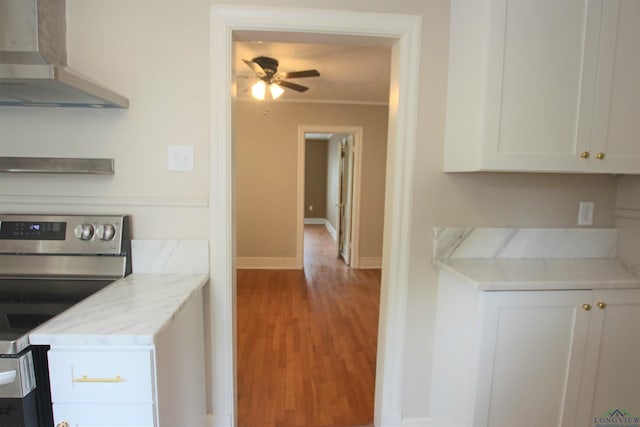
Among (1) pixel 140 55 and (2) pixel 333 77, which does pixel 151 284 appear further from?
(2) pixel 333 77

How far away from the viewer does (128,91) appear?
4.61 feet

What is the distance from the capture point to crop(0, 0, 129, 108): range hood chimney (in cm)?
97

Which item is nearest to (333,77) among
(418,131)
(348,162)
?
(348,162)

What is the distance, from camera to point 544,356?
1.35m

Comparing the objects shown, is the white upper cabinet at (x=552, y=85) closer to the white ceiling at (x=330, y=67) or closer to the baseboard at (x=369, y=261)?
the white ceiling at (x=330, y=67)

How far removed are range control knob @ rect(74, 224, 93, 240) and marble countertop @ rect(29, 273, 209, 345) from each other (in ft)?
0.79

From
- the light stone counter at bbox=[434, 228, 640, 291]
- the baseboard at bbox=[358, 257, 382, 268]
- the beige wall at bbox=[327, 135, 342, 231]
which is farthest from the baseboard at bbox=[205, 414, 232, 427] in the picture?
the beige wall at bbox=[327, 135, 342, 231]

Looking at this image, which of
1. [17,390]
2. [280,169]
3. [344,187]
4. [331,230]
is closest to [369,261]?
[344,187]

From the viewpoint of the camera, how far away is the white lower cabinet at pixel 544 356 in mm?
1310

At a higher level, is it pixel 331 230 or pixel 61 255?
pixel 61 255

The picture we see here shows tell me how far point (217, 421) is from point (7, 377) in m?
0.97

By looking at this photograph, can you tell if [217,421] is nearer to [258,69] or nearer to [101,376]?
[101,376]

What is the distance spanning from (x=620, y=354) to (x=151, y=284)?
1967mm

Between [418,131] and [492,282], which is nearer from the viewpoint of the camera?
[492,282]
